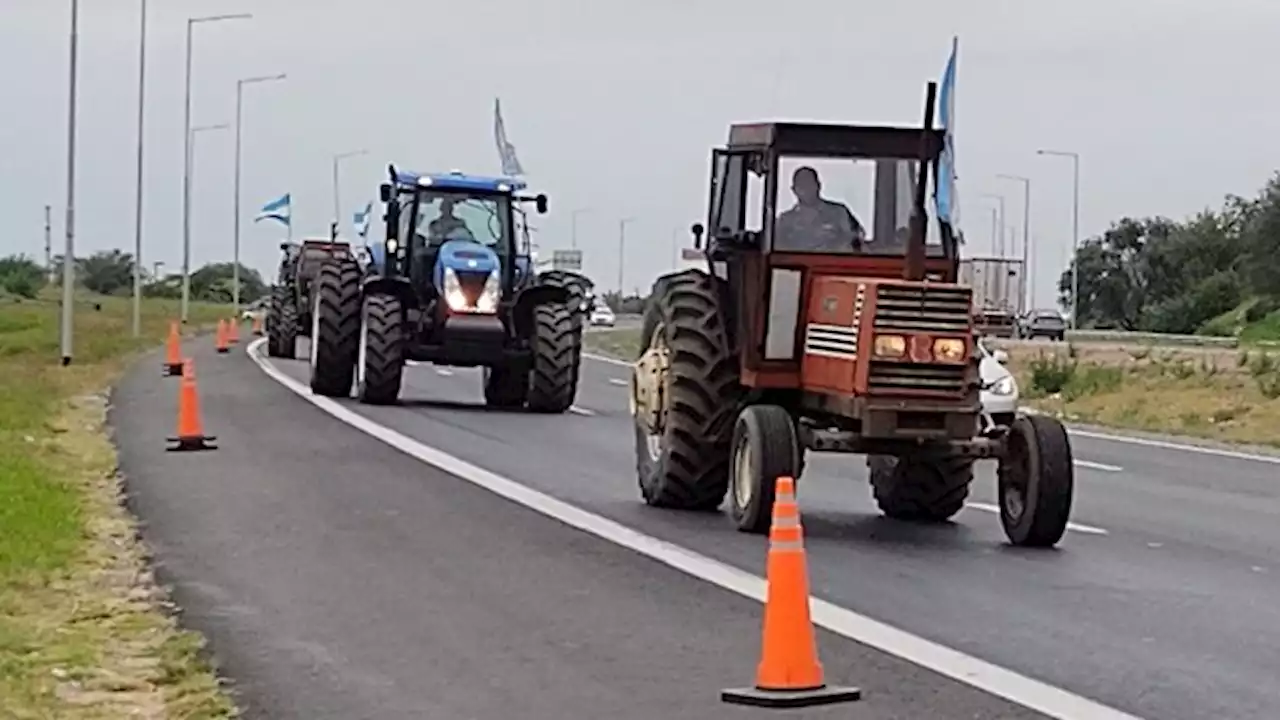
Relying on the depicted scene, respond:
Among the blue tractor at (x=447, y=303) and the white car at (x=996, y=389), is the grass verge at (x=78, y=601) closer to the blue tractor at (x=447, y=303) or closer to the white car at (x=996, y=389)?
the blue tractor at (x=447, y=303)

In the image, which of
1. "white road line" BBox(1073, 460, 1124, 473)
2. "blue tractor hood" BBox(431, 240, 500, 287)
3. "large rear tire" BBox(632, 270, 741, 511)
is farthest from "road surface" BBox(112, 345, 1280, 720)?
"blue tractor hood" BBox(431, 240, 500, 287)

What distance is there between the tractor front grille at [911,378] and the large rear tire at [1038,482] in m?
0.66

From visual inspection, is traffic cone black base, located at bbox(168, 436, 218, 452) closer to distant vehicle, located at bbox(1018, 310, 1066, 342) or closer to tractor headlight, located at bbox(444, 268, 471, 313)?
tractor headlight, located at bbox(444, 268, 471, 313)

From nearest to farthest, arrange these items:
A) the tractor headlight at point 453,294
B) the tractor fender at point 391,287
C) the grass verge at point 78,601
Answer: the grass verge at point 78,601, the tractor fender at point 391,287, the tractor headlight at point 453,294

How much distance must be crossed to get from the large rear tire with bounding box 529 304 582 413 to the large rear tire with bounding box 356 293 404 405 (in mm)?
1741

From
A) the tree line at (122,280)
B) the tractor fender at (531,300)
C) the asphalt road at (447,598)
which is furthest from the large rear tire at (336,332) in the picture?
the tree line at (122,280)

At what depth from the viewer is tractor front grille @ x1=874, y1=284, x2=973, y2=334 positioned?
1523cm

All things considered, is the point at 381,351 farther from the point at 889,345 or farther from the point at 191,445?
the point at 889,345

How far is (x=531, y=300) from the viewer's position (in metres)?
30.9

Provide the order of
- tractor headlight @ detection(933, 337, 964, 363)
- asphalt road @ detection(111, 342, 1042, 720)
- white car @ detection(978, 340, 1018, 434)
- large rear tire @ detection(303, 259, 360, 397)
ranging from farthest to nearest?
large rear tire @ detection(303, 259, 360, 397) < white car @ detection(978, 340, 1018, 434) < tractor headlight @ detection(933, 337, 964, 363) < asphalt road @ detection(111, 342, 1042, 720)

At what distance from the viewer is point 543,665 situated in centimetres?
1062

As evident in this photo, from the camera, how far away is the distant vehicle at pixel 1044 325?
3187 inches

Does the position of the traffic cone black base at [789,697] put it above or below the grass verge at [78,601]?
above

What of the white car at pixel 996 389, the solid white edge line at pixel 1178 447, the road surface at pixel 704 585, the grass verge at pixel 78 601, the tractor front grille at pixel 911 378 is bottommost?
the grass verge at pixel 78 601
